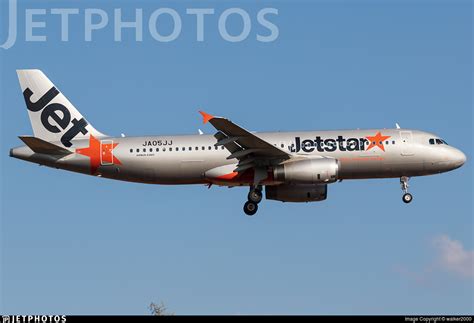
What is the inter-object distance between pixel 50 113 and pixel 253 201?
1467cm

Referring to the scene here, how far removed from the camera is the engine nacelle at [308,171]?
63.9 m

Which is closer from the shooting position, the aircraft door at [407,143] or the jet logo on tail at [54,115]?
the aircraft door at [407,143]

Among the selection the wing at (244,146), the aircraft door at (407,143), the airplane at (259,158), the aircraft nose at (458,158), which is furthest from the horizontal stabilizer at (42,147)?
the aircraft nose at (458,158)

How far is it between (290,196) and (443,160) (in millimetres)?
9585

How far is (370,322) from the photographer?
4088cm

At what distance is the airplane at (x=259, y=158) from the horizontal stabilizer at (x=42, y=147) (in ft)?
0.20

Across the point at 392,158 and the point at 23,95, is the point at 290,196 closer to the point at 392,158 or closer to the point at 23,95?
the point at 392,158

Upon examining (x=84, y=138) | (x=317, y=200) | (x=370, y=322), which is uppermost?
(x=84, y=138)

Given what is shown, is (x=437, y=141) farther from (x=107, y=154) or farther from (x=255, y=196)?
(x=107, y=154)

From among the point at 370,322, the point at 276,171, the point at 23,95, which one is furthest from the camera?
the point at 23,95

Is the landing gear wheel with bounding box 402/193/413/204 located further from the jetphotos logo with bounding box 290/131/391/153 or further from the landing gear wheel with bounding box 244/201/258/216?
the landing gear wheel with bounding box 244/201/258/216

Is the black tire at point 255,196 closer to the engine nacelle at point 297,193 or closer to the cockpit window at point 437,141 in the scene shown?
the engine nacelle at point 297,193

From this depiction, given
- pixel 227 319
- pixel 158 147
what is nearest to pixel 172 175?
pixel 158 147

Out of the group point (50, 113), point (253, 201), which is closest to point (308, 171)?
point (253, 201)
